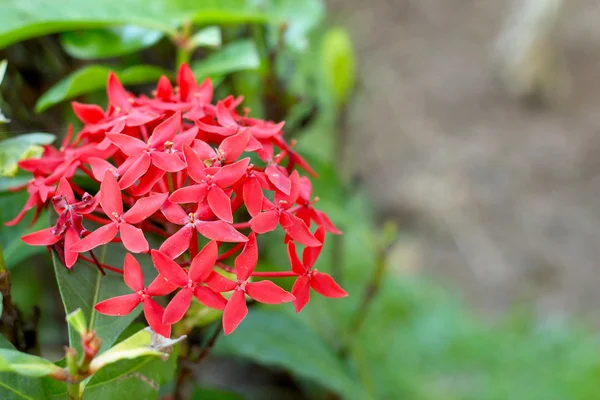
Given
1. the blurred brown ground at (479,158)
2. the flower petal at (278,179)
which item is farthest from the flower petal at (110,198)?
the blurred brown ground at (479,158)

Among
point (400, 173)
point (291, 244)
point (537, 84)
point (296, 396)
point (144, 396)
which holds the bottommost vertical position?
point (400, 173)

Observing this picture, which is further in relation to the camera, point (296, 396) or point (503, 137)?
point (503, 137)

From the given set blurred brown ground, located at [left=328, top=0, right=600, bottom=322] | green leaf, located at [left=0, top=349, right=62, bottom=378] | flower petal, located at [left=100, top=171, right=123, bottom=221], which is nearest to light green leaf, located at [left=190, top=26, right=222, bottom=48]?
flower petal, located at [left=100, top=171, right=123, bottom=221]

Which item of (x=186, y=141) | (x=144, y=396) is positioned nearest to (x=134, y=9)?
(x=186, y=141)

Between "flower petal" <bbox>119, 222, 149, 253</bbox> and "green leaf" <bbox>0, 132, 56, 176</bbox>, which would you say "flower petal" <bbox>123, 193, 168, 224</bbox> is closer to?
"flower petal" <bbox>119, 222, 149, 253</bbox>

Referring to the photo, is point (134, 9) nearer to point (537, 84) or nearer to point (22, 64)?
point (22, 64)
